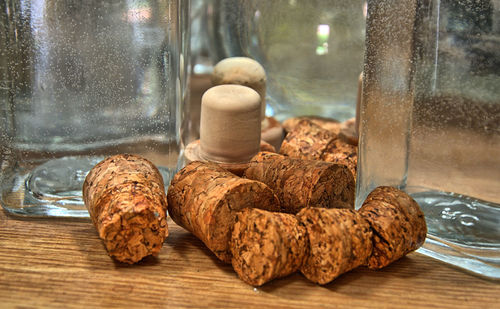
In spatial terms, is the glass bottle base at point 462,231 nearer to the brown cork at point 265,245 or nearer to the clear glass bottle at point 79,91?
the brown cork at point 265,245

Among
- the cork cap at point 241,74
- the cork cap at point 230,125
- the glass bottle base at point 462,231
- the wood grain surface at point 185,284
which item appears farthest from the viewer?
the cork cap at point 241,74

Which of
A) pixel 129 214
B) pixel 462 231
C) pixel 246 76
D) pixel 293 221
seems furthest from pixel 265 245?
pixel 246 76

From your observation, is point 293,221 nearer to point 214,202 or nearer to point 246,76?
point 214,202

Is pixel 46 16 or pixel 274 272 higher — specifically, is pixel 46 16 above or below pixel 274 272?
above

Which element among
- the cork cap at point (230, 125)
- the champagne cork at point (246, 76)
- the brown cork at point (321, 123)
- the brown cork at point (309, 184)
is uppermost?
the champagne cork at point (246, 76)

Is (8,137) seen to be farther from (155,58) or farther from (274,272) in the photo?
(274,272)

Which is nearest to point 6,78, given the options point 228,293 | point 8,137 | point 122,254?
point 8,137

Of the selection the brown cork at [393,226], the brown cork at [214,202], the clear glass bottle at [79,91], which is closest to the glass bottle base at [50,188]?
the clear glass bottle at [79,91]
